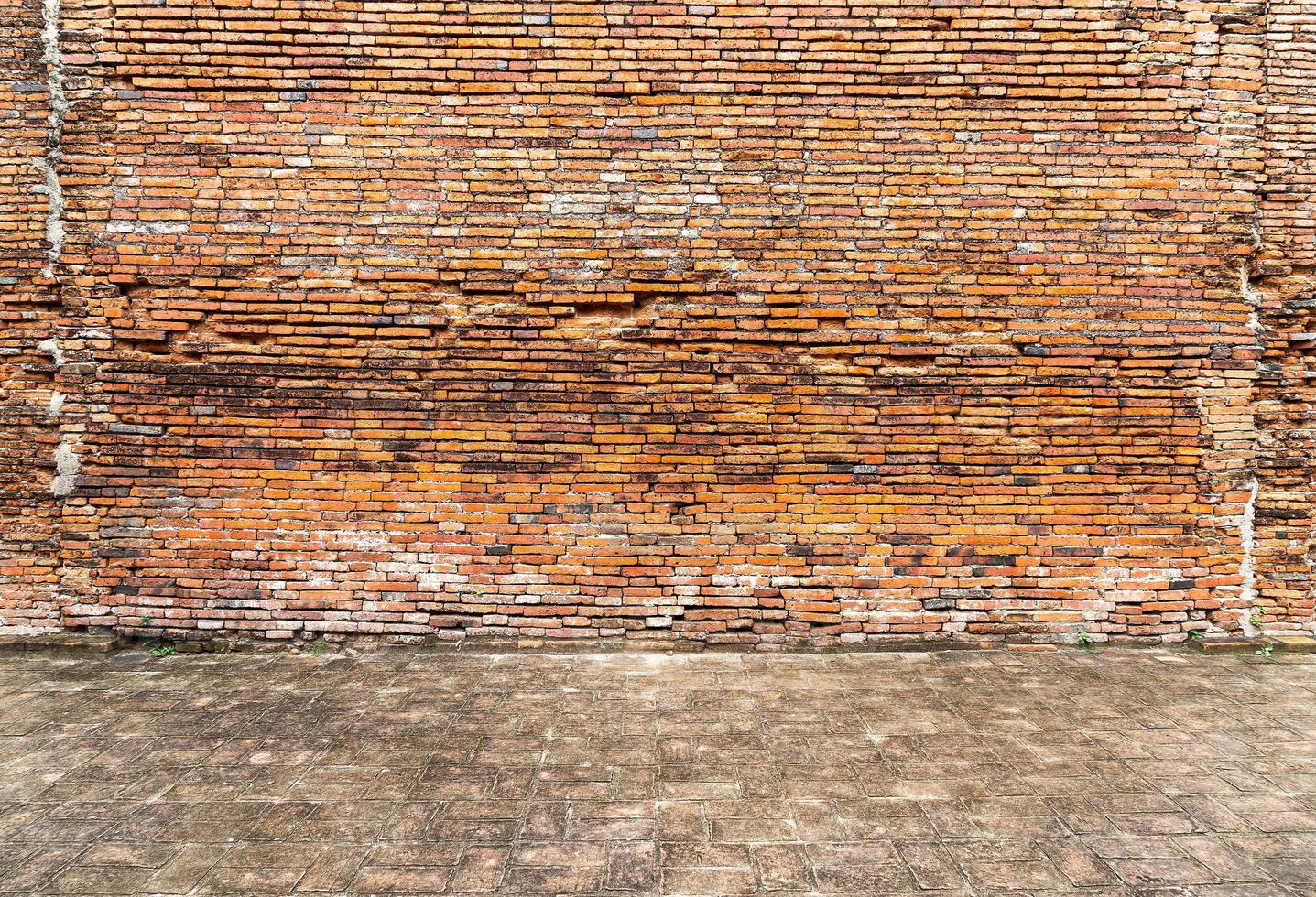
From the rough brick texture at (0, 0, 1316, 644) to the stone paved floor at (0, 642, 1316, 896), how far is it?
0.49m

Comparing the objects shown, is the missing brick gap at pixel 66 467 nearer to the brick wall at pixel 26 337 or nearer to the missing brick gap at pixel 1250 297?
the brick wall at pixel 26 337

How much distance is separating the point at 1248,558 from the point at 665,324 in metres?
4.39

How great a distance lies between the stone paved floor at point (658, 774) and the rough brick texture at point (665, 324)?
49 cm

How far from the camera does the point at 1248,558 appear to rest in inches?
166

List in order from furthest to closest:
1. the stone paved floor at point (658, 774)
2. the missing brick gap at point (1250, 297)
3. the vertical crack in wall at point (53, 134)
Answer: the missing brick gap at point (1250, 297) → the vertical crack in wall at point (53, 134) → the stone paved floor at point (658, 774)

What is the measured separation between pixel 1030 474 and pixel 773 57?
3.32 meters

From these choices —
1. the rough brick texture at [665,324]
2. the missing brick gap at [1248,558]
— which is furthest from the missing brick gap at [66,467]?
the missing brick gap at [1248,558]

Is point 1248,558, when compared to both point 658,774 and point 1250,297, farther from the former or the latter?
point 658,774

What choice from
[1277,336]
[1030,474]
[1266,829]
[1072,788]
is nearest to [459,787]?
[1072,788]

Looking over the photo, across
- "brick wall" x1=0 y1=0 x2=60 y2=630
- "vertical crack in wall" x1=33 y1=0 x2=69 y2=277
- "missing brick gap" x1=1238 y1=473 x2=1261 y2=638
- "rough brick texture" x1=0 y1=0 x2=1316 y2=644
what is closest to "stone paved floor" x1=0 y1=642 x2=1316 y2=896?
"missing brick gap" x1=1238 y1=473 x2=1261 y2=638

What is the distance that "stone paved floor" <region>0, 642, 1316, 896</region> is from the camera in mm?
2215

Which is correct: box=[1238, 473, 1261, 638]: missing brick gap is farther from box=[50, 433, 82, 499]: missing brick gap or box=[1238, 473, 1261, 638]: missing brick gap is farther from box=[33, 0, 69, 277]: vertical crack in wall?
box=[33, 0, 69, 277]: vertical crack in wall

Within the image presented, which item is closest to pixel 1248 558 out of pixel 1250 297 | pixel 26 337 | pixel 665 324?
pixel 1250 297

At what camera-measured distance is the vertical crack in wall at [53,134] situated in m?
4.01
